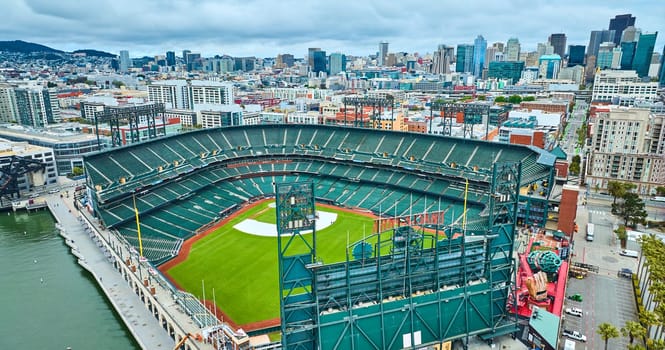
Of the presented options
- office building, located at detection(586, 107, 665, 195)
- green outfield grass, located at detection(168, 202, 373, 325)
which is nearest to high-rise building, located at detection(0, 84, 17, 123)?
green outfield grass, located at detection(168, 202, 373, 325)

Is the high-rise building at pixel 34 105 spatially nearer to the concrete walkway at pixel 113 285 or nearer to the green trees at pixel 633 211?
the concrete walkway at pixel 113 285

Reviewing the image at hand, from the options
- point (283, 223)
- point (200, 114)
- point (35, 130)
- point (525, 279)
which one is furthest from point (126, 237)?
point (200, 114)

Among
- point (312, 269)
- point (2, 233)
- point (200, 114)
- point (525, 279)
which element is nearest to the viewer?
point (312, 269)

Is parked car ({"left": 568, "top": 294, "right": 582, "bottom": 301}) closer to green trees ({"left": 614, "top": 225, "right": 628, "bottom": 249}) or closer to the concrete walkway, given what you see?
green trees ({"left": 614, "top": 225, "right": 628, "bottom": 249})

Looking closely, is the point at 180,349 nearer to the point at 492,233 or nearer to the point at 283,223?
the point at 283,223

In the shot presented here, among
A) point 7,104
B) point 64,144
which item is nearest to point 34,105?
point 7,104
